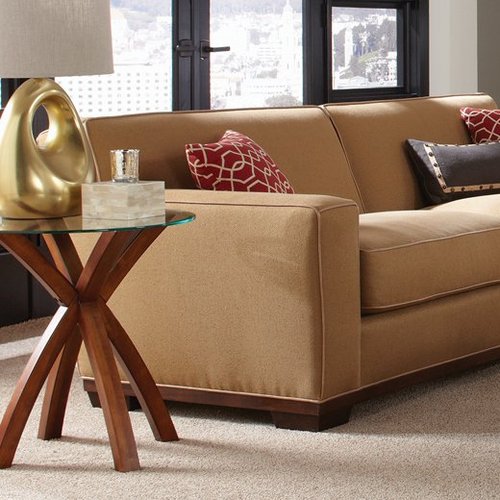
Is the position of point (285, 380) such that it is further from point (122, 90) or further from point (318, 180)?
point (122, 90)

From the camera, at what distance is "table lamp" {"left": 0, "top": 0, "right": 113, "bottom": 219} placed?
8.52 feet

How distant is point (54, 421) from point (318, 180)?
1.36 meters

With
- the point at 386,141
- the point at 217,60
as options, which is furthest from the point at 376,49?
the point at 386,141

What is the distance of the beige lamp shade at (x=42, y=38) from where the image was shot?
2.59 m

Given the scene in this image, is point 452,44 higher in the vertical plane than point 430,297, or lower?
higher

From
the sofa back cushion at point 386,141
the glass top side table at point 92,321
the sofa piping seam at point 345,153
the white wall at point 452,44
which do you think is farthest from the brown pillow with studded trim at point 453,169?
Answer: the white wall at point 452,44

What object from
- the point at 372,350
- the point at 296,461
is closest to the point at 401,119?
the point at 372,350

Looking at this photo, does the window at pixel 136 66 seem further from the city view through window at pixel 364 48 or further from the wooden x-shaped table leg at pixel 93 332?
the wooden x-shaped table leg at pixel 93 332

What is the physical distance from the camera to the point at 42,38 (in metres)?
2.60

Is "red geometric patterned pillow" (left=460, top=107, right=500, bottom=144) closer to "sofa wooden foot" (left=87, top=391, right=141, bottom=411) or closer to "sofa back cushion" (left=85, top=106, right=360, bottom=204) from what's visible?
"sofa back cushion" (left=85, top=106, right=360, bottom=204)

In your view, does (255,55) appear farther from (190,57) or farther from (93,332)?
(93,332)

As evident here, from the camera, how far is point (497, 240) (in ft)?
11.4

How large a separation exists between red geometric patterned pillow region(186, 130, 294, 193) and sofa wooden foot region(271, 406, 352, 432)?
66cm

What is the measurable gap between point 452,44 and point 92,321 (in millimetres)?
4267
